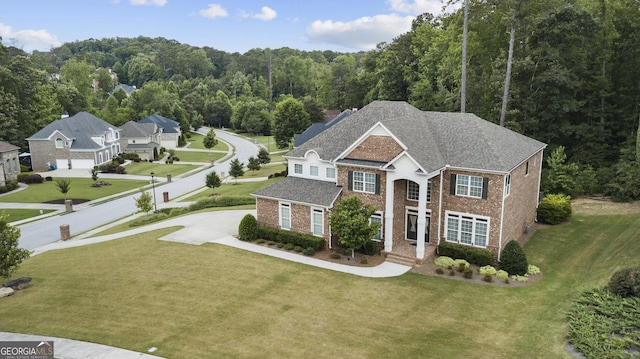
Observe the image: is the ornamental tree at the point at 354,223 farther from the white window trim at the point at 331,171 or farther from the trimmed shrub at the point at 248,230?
the trimmed shrub at the point at 248,230

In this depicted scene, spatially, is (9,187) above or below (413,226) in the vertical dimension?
below

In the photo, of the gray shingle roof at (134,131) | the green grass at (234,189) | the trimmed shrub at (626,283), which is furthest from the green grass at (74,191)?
the trimmed shrub at (626,283)

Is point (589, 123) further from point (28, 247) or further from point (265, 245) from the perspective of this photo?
point (28, 247)

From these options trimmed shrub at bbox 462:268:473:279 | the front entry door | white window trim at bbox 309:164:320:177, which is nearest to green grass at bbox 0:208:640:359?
trimmed shrub at bbox 462:268:473:279

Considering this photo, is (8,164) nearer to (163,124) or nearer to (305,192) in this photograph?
(163,124)

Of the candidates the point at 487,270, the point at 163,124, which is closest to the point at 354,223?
the point at 487,270

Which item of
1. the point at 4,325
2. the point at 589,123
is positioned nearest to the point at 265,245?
the point at 4,325

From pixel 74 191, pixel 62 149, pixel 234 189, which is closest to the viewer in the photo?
pixel 234 189
